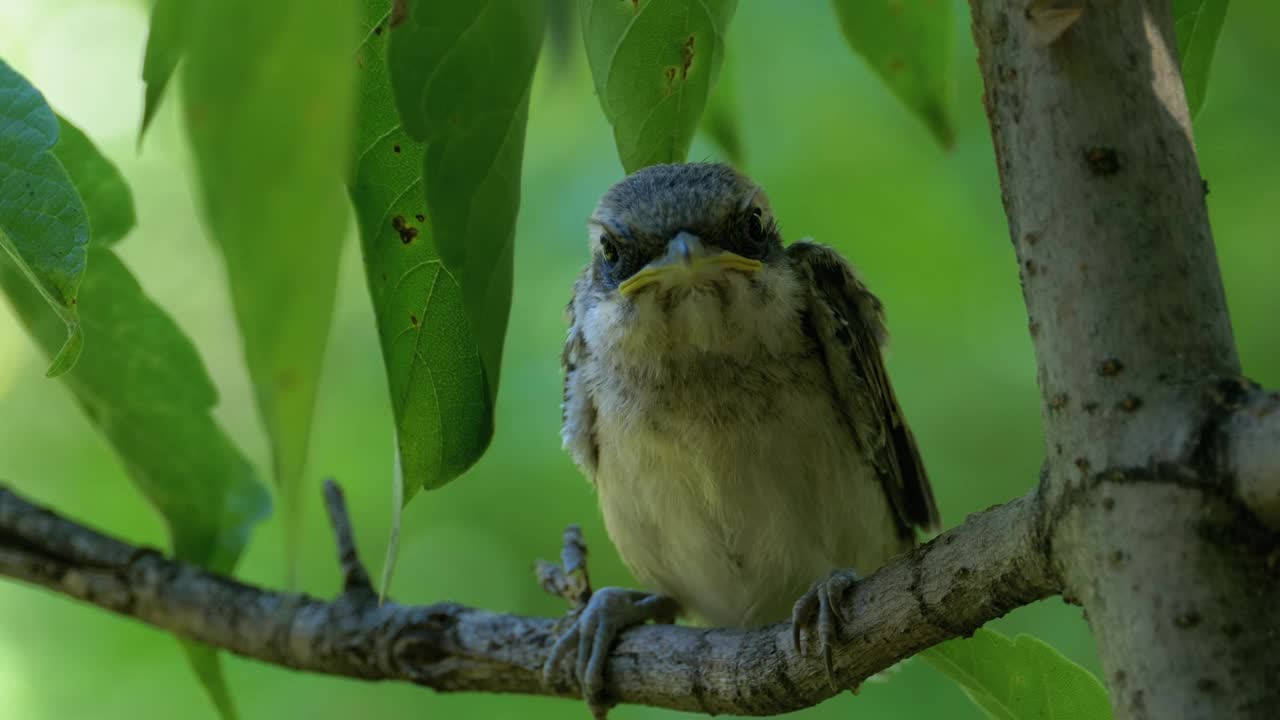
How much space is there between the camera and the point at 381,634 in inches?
137

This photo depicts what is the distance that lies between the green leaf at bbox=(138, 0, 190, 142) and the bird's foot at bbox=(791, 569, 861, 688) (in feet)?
5.43

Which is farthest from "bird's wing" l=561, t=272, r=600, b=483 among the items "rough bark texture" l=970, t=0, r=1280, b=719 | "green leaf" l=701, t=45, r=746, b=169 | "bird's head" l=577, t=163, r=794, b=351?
"rough bark texture" l=970, t=0, r=1280, b=719

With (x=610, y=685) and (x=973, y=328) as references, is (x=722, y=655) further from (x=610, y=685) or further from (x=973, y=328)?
(x=973, y=328)

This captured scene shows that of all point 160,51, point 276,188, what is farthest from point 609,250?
point 276,188

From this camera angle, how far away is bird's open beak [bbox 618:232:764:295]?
11.9ft

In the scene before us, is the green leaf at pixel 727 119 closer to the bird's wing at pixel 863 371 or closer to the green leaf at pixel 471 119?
the bird's wing at pixel 863 371

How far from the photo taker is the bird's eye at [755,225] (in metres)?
3.98

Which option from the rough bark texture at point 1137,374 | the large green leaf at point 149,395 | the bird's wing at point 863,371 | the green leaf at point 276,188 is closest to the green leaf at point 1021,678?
the rough bark texture at point 1137,374

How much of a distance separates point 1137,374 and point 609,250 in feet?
8.71

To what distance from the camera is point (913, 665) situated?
223 inches

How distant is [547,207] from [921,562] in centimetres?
391

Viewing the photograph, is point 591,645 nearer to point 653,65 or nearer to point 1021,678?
point 1021,678

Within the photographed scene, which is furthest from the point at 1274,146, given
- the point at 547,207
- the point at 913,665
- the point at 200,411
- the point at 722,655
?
the point at 200,411

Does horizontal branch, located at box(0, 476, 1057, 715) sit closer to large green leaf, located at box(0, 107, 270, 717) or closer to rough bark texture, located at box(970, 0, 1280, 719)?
large green leaf, located at box(0, 107, 270, 717)
